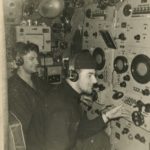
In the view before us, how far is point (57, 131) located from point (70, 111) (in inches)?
5.6

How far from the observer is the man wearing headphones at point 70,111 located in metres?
1.41

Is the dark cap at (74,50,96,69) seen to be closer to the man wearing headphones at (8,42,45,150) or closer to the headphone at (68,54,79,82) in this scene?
the headphone at (68,54,79,82)

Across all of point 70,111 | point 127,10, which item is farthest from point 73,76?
point 127,10

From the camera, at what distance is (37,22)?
2.80 metres

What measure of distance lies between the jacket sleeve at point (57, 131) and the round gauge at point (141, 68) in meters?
0.68

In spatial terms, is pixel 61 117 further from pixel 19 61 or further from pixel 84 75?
pixel 19 61

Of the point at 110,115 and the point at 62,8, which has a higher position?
the point at 62,8

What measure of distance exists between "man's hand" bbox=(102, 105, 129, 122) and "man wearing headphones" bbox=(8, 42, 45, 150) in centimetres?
42

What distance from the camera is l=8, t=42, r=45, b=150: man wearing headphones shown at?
147 cm

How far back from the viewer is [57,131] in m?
1.41

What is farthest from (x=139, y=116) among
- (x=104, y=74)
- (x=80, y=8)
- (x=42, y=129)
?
(x=80, y=8)

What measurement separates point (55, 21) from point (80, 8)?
1.30 ft

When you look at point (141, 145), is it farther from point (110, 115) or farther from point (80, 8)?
point (80, 8)

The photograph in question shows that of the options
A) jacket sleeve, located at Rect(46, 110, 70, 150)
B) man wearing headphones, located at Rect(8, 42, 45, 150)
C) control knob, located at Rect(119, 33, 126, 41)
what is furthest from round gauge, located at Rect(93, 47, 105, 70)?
jacket sleeve, located at Rect(46, 110, 70, 150)
